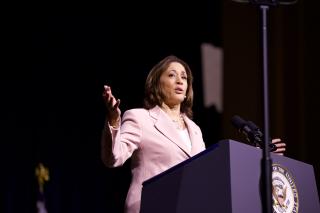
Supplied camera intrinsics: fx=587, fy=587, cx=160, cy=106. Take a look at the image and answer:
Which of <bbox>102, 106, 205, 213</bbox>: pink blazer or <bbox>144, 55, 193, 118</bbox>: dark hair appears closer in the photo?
<bbox>102, 106, 205, 213</bbox>: pink blazer

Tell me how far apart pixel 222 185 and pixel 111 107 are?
0.49 metres

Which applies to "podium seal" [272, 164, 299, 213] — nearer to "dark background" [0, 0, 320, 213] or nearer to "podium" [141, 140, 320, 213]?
"podium" [141, 140, 320, 213]

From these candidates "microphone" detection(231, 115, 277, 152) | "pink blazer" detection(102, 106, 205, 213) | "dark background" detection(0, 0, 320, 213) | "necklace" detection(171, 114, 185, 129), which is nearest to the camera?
"microphone" detection(231, 115, 277, 152)

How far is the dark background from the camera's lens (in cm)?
436

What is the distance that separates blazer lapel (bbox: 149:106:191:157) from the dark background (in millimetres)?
1668

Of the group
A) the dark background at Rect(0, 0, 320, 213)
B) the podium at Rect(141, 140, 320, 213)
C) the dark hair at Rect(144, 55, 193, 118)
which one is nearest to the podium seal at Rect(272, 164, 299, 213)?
the podium at Rect(141, 140, 320, 213)

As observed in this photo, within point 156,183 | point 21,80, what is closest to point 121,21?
point 21,80

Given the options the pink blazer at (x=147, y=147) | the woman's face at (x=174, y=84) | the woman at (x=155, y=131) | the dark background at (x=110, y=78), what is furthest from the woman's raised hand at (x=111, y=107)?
the dark background at (x=110, y=78)

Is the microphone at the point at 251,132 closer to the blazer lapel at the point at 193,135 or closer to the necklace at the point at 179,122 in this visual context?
the blazer lapel at the point at 193,135

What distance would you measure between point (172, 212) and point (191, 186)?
4.3 inches

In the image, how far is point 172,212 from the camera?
1.97 metres

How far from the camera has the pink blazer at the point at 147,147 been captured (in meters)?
2.38

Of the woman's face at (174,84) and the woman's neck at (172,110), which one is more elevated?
the woman's face at (174,84)

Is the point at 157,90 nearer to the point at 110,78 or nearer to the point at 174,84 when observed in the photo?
the point at 174,84
